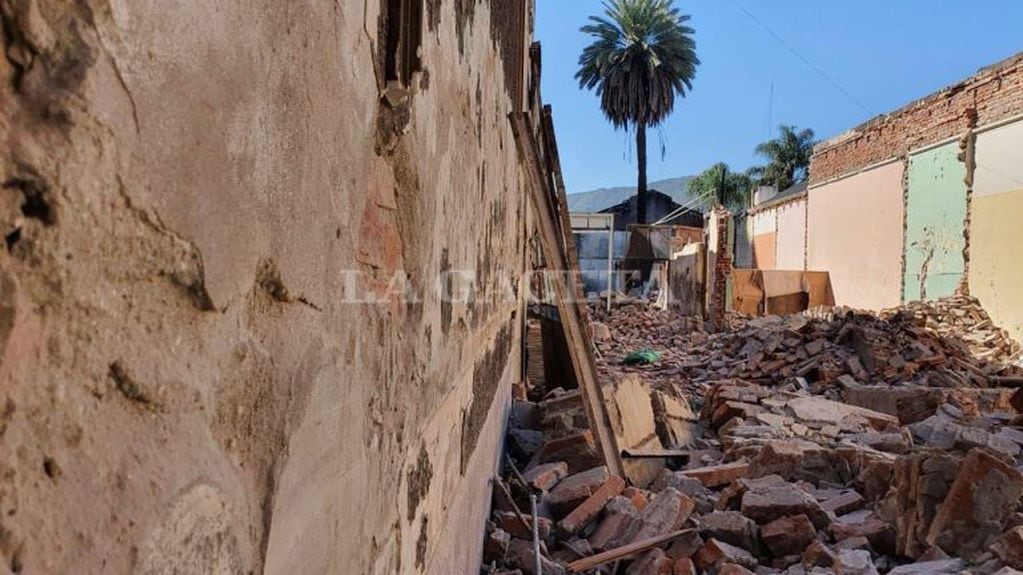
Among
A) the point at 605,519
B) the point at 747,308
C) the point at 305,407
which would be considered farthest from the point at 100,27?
the point at 747,308

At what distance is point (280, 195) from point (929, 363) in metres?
11.2

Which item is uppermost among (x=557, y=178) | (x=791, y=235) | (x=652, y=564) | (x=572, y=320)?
(x=791, y=235)

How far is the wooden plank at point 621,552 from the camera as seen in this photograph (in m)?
3.56

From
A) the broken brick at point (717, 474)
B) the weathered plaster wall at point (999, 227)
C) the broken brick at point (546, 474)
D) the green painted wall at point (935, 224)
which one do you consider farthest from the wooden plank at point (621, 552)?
the green painted wall at point (935, 224)

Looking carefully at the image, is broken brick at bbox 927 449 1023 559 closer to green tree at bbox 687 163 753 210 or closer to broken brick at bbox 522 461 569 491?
broken brick at bbox 522 461 569 491

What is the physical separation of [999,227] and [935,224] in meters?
2.21

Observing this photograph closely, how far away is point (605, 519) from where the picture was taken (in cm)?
408

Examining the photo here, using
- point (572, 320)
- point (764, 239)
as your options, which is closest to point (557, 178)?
point (572, 320)

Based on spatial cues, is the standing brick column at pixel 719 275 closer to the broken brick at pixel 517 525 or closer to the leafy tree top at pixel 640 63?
the broken brick at pixel 517 525

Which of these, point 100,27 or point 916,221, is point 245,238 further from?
point 916,221

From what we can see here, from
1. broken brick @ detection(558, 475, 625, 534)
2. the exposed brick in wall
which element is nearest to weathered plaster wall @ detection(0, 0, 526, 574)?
broken brick @ detection(558, 475, 625, 534)

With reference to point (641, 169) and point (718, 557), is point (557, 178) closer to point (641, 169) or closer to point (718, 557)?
point (718, 557)

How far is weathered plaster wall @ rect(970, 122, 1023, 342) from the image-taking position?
12.5m

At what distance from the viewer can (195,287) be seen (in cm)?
57
